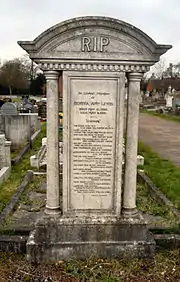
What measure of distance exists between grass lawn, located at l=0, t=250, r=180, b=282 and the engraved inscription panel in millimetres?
763

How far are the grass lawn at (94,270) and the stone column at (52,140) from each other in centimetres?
76

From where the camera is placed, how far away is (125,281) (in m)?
3.67

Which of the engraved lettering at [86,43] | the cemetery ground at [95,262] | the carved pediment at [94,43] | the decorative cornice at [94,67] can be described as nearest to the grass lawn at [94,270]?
the cemetery ground at [95,262]

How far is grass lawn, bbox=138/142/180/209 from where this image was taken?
683 centimetres

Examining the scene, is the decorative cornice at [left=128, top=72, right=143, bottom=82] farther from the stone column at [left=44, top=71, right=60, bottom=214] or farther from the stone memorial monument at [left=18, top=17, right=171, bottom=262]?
the stone column at [left=44, top=71, right=60, bottom=214]

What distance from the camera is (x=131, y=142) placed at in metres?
4.14

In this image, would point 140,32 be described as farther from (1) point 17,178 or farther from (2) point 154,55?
(1) point 17,178

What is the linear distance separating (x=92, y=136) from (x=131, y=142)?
0.55 m

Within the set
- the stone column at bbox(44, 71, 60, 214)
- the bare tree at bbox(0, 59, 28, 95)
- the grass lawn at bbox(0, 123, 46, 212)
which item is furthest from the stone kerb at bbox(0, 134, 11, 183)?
the bare tree at bbox(0, 59, 28, 95)

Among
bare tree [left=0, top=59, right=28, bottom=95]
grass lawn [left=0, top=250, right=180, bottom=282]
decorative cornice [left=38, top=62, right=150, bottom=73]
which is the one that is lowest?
grass lawn [left=0, top=250, right=180, bottom=282]

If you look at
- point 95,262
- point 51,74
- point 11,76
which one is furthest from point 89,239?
point 11,76

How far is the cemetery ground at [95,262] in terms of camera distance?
3.77 metres

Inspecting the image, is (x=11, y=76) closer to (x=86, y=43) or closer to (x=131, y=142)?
(x=86, y=43)

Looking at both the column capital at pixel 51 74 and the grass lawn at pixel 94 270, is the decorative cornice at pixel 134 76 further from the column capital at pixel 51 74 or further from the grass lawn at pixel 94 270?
the grass lawn at pixel 94 270
